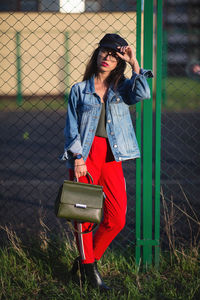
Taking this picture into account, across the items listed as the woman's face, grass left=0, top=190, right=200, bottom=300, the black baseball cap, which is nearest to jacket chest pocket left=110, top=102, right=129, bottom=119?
the woman's face

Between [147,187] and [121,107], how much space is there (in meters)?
0.76

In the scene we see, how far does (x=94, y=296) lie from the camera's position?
2.65 m

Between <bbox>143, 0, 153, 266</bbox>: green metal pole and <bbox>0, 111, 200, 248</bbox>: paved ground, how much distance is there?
0.60 feet

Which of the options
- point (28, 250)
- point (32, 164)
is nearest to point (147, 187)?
point (28, 250)

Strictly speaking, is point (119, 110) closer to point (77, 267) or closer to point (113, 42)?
point (113, 42)

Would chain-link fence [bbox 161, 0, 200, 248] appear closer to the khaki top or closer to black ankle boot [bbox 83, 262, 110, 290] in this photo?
the khaki top

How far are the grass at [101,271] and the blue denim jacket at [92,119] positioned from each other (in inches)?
28.7

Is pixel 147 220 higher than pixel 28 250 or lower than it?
higher

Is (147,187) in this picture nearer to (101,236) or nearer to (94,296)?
(101,236)

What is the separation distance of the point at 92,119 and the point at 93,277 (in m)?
1.17

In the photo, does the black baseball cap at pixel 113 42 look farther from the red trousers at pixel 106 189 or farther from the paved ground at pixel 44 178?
the paved ground at pixel 44 178

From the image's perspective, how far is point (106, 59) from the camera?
8.48 ft

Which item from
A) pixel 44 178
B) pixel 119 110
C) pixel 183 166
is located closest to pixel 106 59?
pixel 119 110

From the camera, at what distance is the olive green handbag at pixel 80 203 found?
252cm
